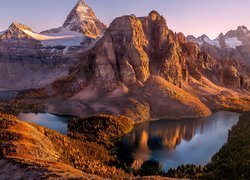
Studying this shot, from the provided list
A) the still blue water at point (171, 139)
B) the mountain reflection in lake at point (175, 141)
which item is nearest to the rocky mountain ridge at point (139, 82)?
the still blue water at point (171, 139)

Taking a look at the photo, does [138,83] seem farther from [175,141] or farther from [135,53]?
[175,141]

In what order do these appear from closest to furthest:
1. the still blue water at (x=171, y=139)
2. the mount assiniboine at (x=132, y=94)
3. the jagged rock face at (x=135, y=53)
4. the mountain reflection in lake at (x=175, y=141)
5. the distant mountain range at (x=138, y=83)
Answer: the mountain reflection in lake at (x=175, y=141)
the still blue water at (x=171, y=139)
the mount assiniboine at (x=132, y=94)
the distant mountain range at (x=138, y=83)
the jagged rock face at (x=135, y=53)

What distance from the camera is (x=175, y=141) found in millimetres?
97250

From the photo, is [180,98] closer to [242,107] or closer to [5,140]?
[242,107]

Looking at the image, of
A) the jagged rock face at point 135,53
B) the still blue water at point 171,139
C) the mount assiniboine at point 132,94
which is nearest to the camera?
the still blue water at point 171,139

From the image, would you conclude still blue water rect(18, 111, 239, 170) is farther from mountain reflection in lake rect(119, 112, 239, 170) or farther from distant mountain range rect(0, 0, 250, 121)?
distant mountain range rect(0, 0, 250, 121)

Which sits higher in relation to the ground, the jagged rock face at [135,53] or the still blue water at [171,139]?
the jagged rock face at [135,53]

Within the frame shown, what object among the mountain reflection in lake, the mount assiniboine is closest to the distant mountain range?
the mount assiniboine

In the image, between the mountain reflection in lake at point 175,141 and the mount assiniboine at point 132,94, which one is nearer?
the mountain reflection in lake at point 175,141

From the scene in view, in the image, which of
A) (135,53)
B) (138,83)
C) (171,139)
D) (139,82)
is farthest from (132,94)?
(171,139)

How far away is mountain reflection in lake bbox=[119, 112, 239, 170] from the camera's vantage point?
78.4 metres

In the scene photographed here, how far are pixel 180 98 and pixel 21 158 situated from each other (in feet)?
338

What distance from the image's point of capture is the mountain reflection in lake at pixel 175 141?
257 feet

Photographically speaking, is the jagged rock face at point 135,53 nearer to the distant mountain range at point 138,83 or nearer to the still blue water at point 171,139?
the distant mountain range at point 138,83
